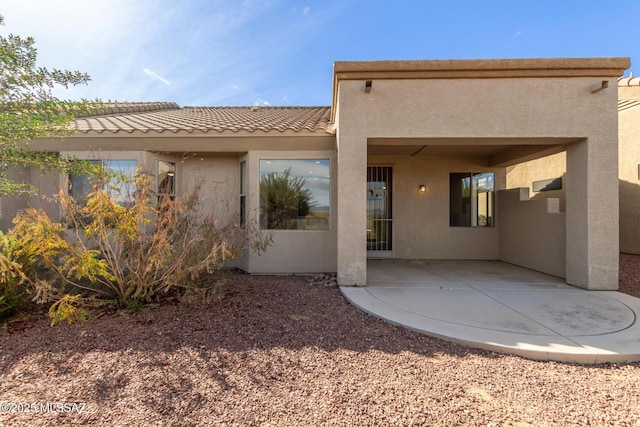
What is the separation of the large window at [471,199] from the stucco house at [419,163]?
0.12 feet

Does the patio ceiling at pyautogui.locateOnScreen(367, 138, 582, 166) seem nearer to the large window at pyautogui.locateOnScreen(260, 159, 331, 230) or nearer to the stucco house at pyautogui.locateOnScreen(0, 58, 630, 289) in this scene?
the stucco house at pyautogui.locateOnScreen(0, 58, 630, 289)

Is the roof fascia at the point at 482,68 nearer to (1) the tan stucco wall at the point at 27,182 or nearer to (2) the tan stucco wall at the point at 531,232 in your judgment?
(2) the tan stucco wall at the point at 531,232

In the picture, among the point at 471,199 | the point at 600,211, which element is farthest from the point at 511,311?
the point at 471,199

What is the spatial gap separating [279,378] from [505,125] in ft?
22.2

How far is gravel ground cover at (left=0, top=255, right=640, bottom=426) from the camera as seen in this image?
8.48ft

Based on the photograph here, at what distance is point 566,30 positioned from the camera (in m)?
9.75

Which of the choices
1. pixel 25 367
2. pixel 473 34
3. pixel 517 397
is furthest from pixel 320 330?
pixel 473 34

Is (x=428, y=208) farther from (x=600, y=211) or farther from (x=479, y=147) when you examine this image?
(x=600, y=211)

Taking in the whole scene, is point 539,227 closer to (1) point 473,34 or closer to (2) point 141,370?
(1) point 473,34

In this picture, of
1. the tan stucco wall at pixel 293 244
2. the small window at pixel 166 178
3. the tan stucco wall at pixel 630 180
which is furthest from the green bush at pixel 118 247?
the tan stucco wall at pixel 630 180

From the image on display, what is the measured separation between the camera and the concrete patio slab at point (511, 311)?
12.3 ft

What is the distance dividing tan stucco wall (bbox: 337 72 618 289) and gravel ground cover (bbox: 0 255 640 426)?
2.90 m

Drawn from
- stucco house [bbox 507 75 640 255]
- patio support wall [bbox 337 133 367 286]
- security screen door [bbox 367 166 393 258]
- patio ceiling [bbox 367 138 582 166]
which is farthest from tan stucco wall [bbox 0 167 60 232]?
stucco house [bbox 507 75 640 255]

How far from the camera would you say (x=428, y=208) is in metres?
10.2
